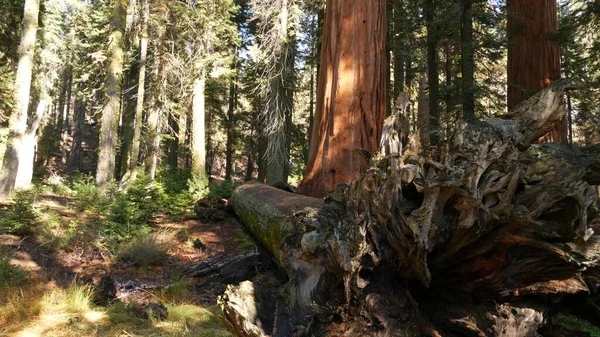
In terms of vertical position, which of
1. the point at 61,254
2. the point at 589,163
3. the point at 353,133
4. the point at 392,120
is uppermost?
the point at 353,133

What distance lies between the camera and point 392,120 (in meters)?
3.18

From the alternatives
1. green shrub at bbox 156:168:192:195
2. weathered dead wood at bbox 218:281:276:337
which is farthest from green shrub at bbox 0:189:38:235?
weathered dead wood at bbox 218:281:276:337

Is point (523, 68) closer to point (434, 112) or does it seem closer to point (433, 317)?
point (434, 112)

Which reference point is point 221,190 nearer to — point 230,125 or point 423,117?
point 423,117

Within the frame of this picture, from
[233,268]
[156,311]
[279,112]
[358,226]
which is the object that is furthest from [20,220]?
[279,112]

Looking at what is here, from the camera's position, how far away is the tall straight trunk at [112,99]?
44.8 ft

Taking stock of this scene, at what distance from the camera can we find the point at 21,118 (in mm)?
12258

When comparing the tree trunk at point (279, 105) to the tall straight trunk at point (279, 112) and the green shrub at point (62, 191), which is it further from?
the green shrub at point (62, 191)

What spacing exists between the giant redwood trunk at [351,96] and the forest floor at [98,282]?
2.03 metres

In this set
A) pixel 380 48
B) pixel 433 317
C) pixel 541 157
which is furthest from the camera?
pixel 380 48

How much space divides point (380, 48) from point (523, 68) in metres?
3.99

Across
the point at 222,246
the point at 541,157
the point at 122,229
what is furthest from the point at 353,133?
the point at 122,229

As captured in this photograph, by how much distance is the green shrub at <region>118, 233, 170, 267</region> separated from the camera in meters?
6.55

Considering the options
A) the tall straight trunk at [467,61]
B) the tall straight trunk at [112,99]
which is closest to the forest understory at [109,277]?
the tall straight trunk at [112,99]
